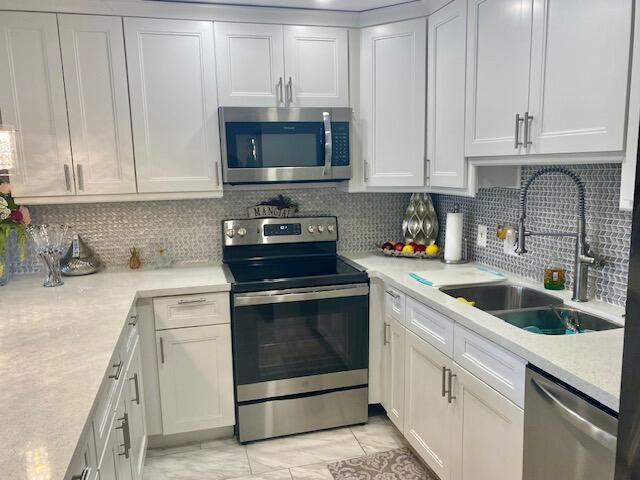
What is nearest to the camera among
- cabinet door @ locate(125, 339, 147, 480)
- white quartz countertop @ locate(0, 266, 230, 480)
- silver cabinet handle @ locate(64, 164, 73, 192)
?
white quartz countertop @ locate(0, 266, 230, 480)

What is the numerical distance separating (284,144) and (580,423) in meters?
1.93

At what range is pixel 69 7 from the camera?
2.39 metres

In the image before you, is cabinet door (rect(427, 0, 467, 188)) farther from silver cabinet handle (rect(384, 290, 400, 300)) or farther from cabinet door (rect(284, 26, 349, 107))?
silver cabinet handle (rect(384, 290, 400, 300))

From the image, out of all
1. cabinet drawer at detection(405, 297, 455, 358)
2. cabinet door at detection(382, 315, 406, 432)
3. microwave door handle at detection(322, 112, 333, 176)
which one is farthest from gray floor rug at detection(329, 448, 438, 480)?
microwave door handle at detection(322, 112, 333, 176)

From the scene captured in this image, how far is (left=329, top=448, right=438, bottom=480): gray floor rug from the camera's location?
2.34m

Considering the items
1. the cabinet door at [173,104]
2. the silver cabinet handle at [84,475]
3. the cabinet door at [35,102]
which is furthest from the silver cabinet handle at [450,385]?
the cabinet door at [35,102]

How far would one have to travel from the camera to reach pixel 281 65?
2668 millimetres

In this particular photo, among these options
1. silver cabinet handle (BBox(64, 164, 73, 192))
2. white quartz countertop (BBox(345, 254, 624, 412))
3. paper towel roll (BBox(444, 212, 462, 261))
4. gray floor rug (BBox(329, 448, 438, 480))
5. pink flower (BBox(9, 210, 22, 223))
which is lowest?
gray floor rug (BBox(329, 448, 438, 480))

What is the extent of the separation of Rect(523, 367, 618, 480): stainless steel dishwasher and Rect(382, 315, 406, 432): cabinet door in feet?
3.18

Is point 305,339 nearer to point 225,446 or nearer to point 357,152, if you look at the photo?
point 225,446

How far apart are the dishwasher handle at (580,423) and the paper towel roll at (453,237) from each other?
1.36m

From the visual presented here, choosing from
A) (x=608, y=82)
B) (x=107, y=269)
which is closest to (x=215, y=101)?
(x=107, y=269)

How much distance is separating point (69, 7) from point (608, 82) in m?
2.39

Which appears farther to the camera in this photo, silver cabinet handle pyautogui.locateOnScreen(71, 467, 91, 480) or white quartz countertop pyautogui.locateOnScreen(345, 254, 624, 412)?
white quartz countertop pyautogui.locateOnScreen(345, 254, 624, 412)
